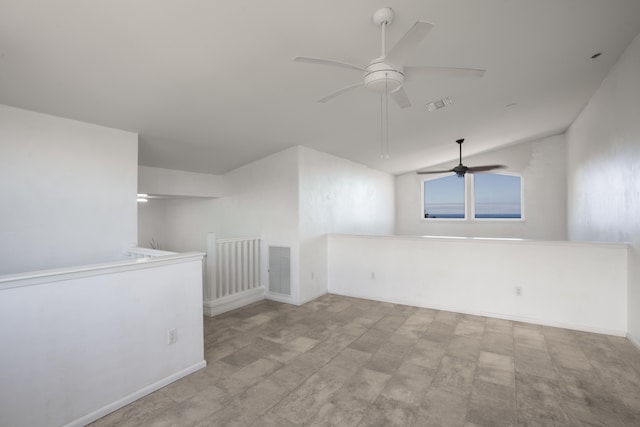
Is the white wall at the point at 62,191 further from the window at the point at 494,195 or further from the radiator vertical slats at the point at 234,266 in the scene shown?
the window at the point at 494,195

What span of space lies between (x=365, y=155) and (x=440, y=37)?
372 cm

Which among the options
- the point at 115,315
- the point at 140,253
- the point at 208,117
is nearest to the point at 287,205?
the point at 208,117

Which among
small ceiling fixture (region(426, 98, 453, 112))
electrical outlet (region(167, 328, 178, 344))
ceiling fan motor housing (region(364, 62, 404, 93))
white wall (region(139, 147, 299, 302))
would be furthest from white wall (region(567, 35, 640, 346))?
electrical outlet (region(167, 328, 178, 344))

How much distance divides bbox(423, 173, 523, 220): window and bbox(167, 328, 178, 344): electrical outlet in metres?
7.07

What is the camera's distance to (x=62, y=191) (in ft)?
10.5

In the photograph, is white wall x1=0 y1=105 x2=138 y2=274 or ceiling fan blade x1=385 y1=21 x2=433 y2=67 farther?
white wall x1=0 y1=105 x2=138 y2=274

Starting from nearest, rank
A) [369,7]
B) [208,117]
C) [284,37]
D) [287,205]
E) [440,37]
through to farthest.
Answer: [369,7], [284,37], [440,37], [208,117], [287,205]

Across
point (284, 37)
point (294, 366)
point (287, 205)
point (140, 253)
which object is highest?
point (284, 37)

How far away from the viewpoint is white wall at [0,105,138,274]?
2875 millimetres

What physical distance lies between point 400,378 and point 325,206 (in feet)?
11.3

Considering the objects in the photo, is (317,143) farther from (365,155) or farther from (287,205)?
(365,155)

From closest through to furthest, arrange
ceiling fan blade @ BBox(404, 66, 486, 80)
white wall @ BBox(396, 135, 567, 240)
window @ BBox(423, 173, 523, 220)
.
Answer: ceiling fan blade @ BBox(404, 66, 486, 80) < white wall @ BBox(396, 135, 567, 240) < window @ BBox(423, 173, 523, 220)

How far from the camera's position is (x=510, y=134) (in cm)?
622

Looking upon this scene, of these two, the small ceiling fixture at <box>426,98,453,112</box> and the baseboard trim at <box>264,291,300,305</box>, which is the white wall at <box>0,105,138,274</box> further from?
the small ceiling fixture at <box>426,98,453,112</box>
